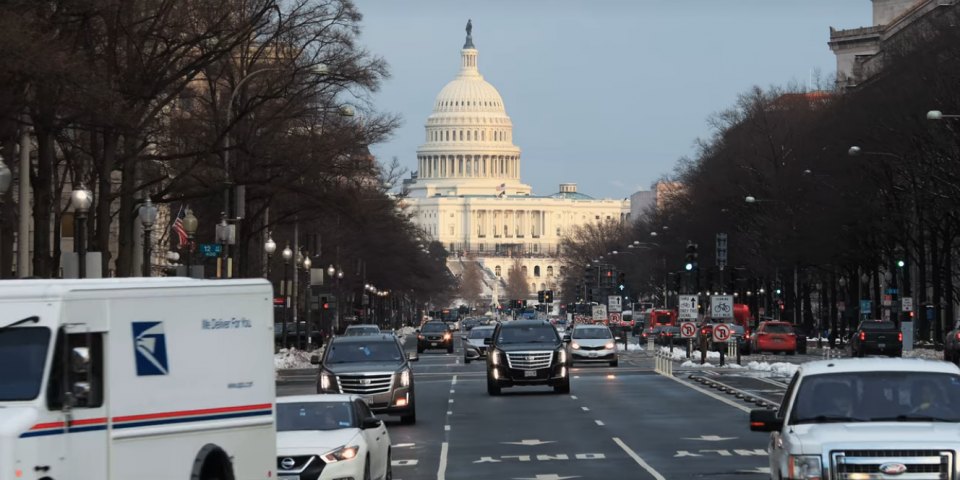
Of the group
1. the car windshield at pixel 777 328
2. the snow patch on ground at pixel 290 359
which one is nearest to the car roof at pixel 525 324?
the snow patch on ground at pixel 290 359

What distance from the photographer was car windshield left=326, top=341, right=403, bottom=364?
122ft

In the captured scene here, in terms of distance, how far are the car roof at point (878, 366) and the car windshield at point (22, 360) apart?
6482 mm

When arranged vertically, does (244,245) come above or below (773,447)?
above

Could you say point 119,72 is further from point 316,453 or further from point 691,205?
point 691,205

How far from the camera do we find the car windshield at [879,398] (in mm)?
17609

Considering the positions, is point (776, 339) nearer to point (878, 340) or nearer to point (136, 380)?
point (878, 340)

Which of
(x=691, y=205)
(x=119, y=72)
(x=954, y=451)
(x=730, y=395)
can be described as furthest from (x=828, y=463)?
(x=691, y=205)

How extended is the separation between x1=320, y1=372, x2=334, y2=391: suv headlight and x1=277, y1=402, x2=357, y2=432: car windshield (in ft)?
41.6

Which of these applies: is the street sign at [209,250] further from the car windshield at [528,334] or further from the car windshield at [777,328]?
the car windshield at [777,328]

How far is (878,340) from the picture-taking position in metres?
69.5

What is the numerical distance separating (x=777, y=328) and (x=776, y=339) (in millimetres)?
648

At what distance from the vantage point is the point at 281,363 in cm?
7112

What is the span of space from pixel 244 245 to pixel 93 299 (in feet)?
180

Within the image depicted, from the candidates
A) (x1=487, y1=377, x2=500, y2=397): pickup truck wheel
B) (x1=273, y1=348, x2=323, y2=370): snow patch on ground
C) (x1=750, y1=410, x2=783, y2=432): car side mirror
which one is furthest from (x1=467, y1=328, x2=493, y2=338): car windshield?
(x1=750, y1=410, x2=783, y2=432): car side mirror
